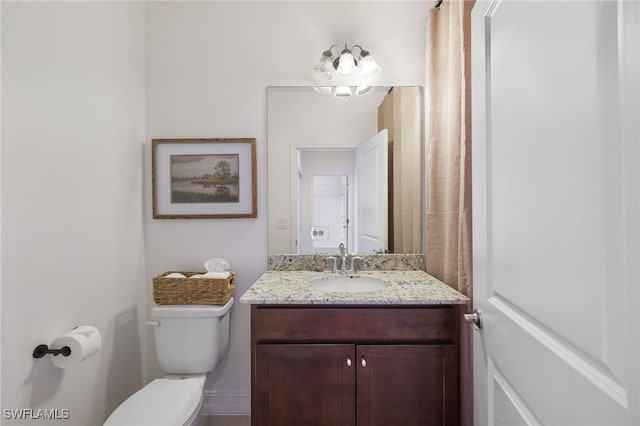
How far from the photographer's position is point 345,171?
1776 millimetres

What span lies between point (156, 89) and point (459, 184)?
70.5 inches

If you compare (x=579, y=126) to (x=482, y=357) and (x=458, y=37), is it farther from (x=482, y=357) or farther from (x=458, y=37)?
(x=458, y=37)

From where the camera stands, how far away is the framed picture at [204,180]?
179 cm

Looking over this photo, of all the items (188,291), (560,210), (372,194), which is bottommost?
(188,291)

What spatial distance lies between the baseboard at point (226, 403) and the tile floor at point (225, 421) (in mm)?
20

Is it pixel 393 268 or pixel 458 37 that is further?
pixel 393 268

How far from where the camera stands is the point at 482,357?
926 mm

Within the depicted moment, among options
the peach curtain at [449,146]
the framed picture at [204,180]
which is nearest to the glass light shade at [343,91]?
the peach curtain at [449,146]

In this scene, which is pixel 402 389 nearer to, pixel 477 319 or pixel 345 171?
pixel 477 319

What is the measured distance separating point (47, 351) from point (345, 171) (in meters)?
1.56

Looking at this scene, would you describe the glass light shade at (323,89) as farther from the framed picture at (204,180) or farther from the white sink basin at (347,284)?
the white sink basin at (347,284)

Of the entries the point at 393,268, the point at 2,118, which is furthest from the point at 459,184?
the point at 2,118

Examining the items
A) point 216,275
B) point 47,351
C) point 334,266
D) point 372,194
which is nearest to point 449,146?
point 372,194

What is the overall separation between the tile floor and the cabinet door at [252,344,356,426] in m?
0.65
